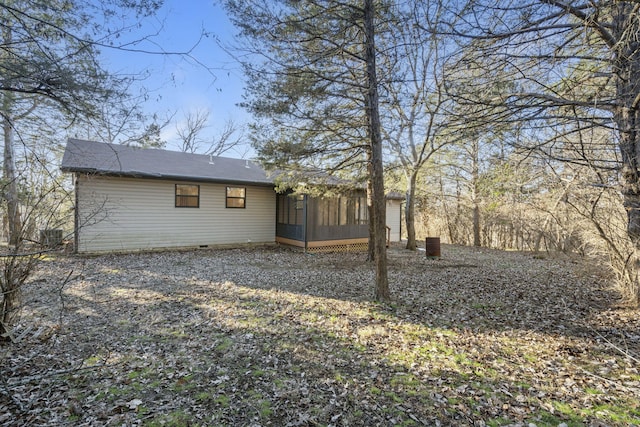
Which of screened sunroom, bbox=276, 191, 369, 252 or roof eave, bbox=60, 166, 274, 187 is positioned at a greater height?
roof eave, bbox=60, 166, 274, 187

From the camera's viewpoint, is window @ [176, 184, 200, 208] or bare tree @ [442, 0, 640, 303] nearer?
bare tree @ [442, 0, 640, 303]

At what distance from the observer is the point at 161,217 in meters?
10.9

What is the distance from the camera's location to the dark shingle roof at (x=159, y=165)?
29.6 feet

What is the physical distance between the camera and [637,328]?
13.3 ft

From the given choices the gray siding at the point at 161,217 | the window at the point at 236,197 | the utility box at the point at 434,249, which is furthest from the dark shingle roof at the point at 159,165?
the utility box at the point at 434,249

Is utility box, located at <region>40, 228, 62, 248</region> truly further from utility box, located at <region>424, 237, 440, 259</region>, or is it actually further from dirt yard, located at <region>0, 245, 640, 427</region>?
utility box, located at <region>424, 237, 440, 259</region>

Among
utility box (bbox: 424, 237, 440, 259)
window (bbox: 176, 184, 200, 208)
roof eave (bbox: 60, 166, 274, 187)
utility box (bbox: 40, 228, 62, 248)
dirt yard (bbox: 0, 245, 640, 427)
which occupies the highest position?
roof eave (bbox: 60, 166, 274, 187)

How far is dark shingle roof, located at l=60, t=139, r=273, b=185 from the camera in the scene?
9016 mm

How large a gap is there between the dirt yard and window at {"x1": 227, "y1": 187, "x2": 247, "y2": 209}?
6.02 m

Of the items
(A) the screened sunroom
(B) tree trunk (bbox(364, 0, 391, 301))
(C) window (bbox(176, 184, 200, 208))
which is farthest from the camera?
(A) the screened sunroom

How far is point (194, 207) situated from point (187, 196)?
482 mm

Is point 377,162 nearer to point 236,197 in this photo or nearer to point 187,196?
point 236,197

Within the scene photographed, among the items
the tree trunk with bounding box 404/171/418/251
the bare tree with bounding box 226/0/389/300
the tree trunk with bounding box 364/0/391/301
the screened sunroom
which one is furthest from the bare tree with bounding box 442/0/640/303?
the tree trunk with bounding box 404/171/418/251

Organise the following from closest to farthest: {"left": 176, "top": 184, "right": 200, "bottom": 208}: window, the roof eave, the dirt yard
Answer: the dirt yard, the roof eave, {"left": 176, "top": 184, "right": 200, "bottom": 208}: window
